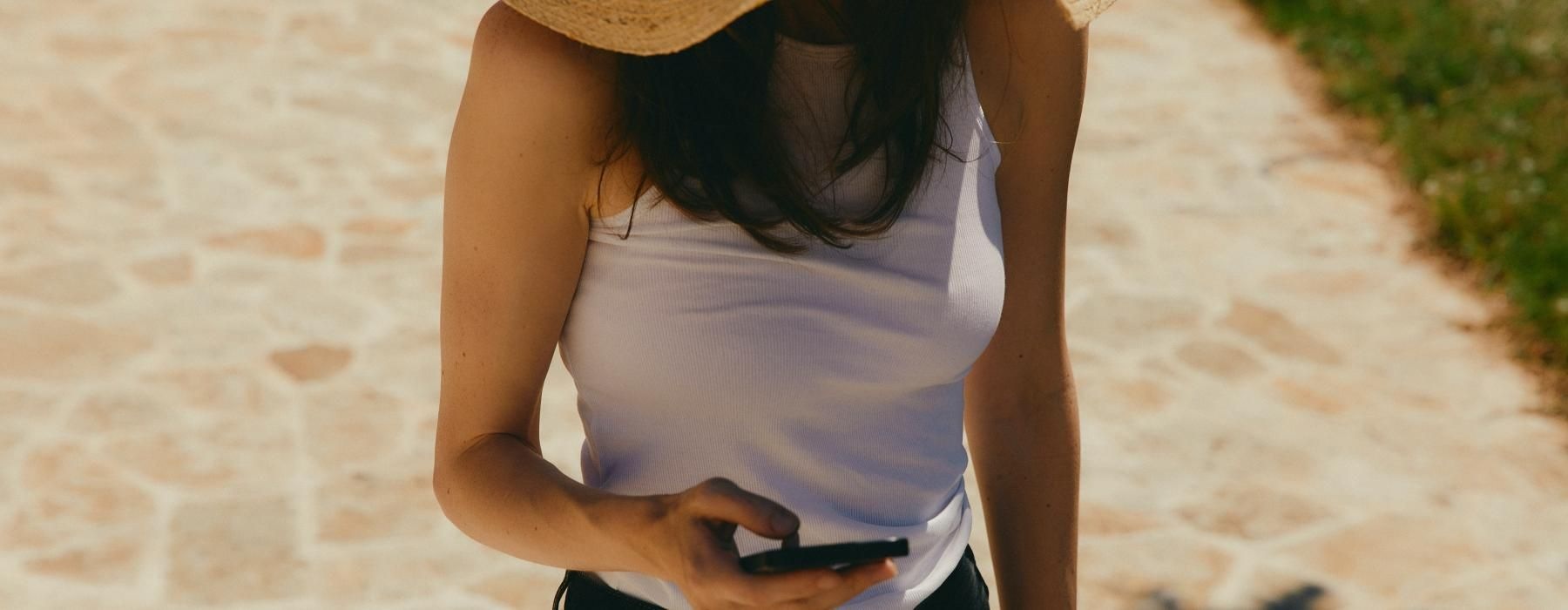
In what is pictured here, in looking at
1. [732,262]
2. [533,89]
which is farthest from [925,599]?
[533,89]

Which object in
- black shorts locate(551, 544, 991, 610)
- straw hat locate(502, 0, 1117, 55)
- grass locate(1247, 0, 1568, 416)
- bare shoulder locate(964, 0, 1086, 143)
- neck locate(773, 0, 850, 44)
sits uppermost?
grass locate(1247, 0, 1568, 416)

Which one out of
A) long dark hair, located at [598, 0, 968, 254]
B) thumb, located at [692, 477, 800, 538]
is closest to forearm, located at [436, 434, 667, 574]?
thumb, located at [692, 477, 800, 538]

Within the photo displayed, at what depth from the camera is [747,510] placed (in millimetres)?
1101

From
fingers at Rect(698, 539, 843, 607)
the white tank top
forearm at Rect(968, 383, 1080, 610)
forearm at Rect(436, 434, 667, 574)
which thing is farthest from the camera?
forearm at Rect(968, 383, 1080, 610)

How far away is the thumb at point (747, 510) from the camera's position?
1.10 m

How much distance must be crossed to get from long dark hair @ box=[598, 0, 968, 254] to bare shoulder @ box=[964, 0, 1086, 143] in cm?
3

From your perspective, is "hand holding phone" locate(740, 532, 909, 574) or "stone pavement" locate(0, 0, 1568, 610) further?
"stone pavement" locate(0, 0, 1568, 610)

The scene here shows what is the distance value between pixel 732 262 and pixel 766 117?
0.45 feet

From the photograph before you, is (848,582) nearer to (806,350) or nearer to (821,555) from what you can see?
(821,555)

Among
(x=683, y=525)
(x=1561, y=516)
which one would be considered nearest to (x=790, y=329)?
(x=683, y=525)

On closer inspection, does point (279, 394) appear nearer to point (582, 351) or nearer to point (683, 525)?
point (582, 351)

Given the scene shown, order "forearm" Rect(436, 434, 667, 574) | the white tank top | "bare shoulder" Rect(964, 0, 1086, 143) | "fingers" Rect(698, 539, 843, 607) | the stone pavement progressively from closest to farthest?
"fingers" Rect(698, 539, 843, 607) → "forearm" Rect(436, 434, 667, 574) → the white tank top → "bare shoulder" Rect(964, 0, 1086, 143) → the stone pavement

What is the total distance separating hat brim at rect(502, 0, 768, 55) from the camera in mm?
1263

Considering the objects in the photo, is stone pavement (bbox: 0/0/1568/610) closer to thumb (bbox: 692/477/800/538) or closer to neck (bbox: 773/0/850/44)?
neck (bbox: 773/0/850/44)
